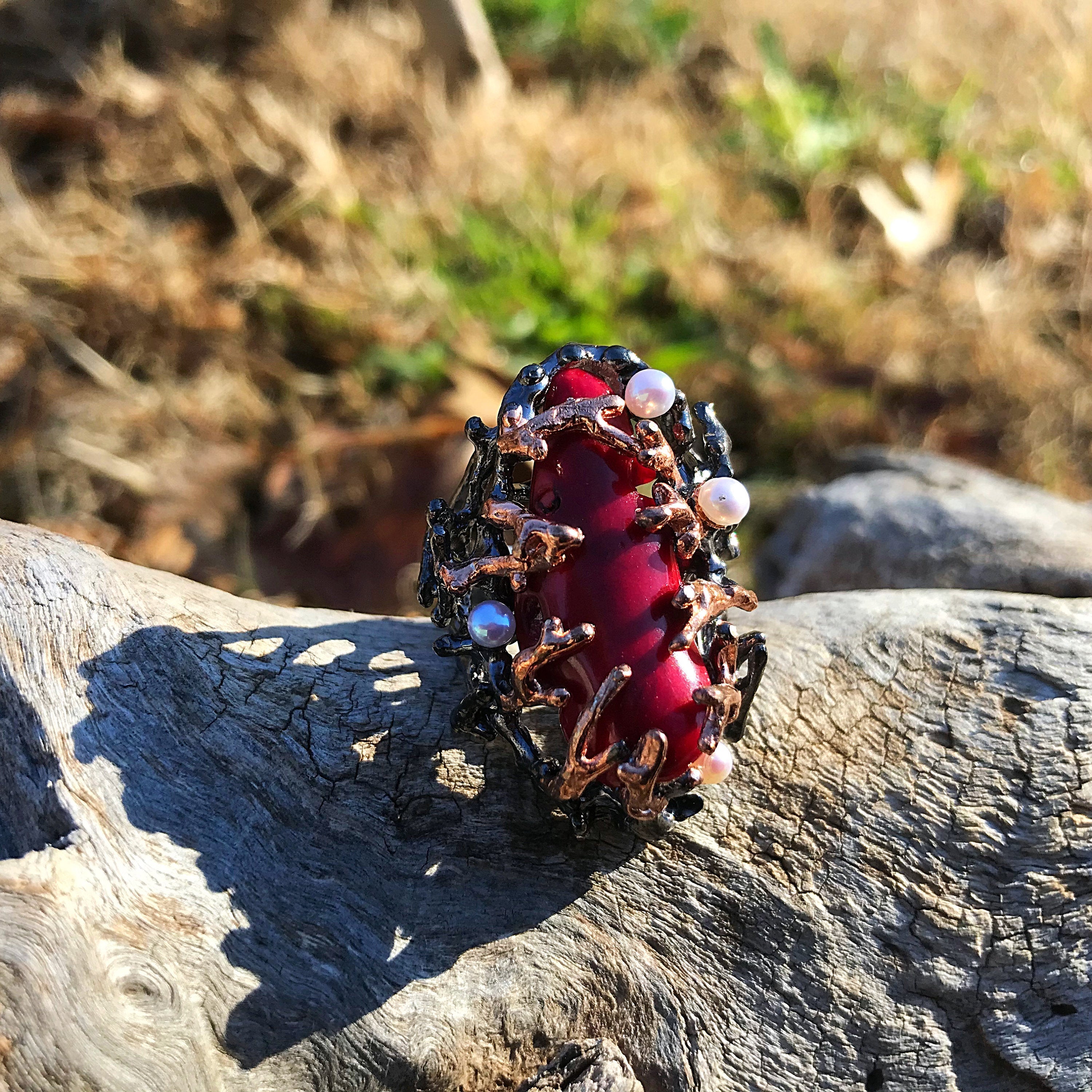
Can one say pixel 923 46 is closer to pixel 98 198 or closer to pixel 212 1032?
pixel 98 198

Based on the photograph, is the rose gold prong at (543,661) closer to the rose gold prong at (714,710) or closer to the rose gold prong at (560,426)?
the rose gold prong at (714,710)

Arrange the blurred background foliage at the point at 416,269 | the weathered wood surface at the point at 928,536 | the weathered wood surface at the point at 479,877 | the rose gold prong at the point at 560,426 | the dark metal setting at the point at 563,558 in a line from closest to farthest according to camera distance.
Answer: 1. the weathered wood surface at the point at 479,877
2. the dark metal setting at the point at 563,558
3. the rose gold prong at the point at 560,426
4. the weathered wood surface at the point at 928,536
5. the blurred background foliage at the point at 416,269

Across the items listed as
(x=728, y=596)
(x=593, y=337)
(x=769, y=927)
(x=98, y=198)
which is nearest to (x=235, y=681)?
(x=728, y=596)

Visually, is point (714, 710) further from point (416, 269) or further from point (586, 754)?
point (416, 269)

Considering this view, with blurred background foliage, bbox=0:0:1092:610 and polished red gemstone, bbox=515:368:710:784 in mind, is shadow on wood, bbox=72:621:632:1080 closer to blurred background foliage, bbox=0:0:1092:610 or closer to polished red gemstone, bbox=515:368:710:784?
polished red gemstone, bbox=515:368:710:784

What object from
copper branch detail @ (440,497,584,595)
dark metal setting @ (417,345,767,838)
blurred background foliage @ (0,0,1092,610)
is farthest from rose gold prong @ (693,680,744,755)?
blurred background foliage @ (0,0,1092,610)

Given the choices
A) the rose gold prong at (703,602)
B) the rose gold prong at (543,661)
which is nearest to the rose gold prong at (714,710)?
the rose gold prong at (703,602)
